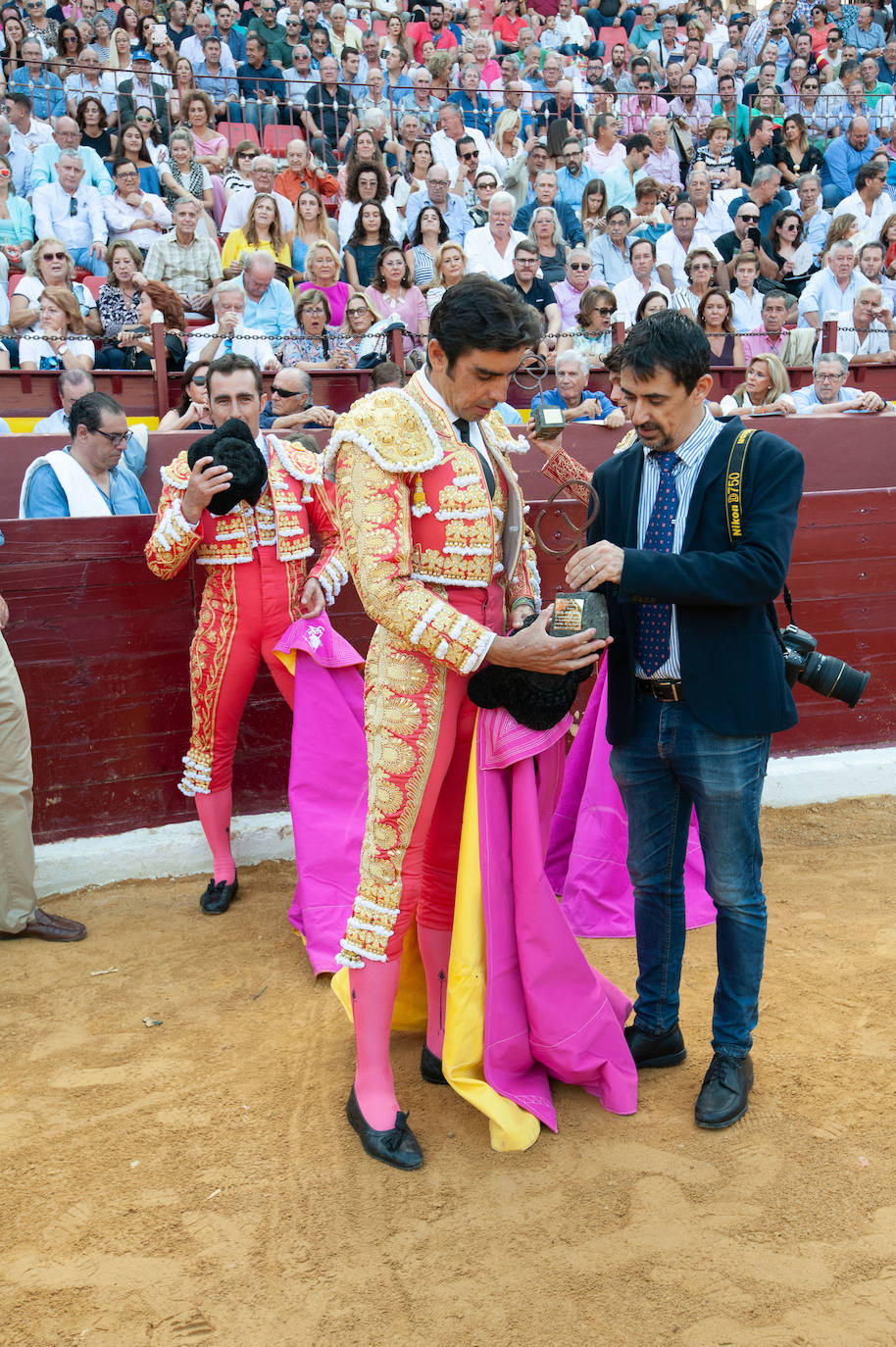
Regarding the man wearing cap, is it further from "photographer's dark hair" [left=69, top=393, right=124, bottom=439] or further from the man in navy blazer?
the man in navy blazer

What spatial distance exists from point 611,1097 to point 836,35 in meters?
15.1

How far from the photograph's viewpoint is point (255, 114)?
1025 centimetres

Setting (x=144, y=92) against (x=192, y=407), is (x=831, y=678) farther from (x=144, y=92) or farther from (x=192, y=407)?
(x=144, y=92)

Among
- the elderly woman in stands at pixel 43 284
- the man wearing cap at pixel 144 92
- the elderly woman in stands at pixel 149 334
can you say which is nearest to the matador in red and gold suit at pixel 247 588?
the elderly woman in stands at pixel 149 334

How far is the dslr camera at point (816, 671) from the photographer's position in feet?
8.34

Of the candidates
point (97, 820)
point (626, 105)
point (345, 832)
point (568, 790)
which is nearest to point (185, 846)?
point (97, 820)

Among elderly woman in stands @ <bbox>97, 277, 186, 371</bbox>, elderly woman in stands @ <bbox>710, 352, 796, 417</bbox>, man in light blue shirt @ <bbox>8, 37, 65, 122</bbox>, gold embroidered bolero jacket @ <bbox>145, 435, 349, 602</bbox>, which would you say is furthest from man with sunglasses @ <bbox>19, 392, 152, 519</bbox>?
man in light blue shirt @ <bbox>8, 37, 65, 122</bbox>

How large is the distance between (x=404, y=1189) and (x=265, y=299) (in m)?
5.82

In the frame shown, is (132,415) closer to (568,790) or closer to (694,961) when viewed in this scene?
(568,790)

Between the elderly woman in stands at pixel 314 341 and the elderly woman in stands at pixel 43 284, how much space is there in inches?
43.6

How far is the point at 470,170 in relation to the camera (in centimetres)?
1012

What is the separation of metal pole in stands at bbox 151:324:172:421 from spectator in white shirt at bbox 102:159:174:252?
2332 millimetres

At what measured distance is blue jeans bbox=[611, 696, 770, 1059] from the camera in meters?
2.46

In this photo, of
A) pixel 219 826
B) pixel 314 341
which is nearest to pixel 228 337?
pixel 314 341
